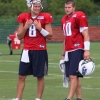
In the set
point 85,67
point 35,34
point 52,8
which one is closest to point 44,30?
point 35,34

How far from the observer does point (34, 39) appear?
1123 centimetres

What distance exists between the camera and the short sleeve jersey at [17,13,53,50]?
1120 centimetres

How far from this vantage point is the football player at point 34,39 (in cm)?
1117

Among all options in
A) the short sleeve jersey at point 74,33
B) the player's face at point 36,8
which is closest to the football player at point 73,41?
the short sleeve jersey at point 74,33

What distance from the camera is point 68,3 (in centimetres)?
1135

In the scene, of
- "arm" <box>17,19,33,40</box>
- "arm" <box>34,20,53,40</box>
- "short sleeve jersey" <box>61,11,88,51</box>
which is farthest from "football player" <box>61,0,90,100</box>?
"arm" <box>17,19,33,40</box>

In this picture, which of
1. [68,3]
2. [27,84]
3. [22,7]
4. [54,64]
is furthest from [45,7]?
[68,3]

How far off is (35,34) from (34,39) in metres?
0.10

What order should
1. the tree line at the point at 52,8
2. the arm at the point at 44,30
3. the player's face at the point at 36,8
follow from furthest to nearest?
the tree line at the point at 52,8 < the player's face at the point at 36,8 < the arm at the point at 44,30

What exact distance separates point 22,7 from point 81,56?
1917 inches

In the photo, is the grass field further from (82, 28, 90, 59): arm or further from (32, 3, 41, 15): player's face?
(32, 3, 41, 15): player's face

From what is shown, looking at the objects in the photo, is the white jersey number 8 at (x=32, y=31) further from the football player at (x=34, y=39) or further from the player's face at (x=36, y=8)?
the player's face at (x=36, y=8)

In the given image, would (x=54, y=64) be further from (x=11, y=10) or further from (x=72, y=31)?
(x=11, y=10)

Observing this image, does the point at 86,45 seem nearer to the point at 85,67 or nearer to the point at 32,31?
the point at 85,67
